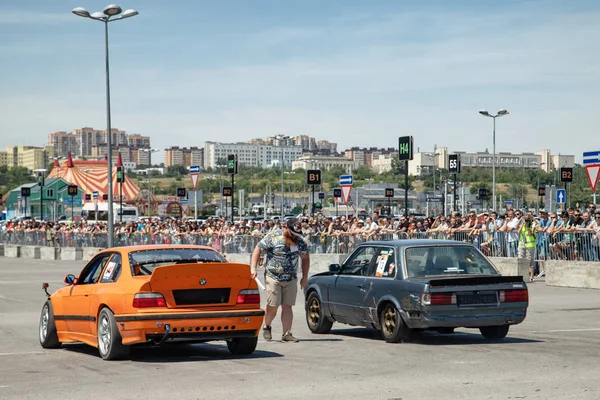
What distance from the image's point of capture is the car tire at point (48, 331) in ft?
43.6

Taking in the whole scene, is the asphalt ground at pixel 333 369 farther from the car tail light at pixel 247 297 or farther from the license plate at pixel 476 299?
the car tail light at pixel 247 297

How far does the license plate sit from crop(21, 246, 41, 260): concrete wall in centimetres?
4536

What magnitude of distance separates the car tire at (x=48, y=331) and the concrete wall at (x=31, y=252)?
43.1 m

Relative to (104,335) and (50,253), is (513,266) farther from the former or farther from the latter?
(50,253)

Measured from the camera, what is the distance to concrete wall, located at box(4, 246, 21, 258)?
2313 inches

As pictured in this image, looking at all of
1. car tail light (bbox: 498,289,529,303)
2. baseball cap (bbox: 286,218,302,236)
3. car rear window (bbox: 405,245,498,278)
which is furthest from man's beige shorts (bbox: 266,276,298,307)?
car tail light (bbox: 498,289,529,303)

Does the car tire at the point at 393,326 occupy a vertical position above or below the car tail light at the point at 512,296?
below

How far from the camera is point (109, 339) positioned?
38.2 feet

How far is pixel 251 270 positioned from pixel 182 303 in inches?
51.6

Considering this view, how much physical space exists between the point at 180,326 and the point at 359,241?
2150cm

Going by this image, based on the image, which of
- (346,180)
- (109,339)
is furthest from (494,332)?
(346,180)

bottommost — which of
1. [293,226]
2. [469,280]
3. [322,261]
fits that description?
[322,261]

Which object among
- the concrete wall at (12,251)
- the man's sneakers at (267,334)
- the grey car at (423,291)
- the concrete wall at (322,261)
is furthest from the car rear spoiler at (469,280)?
the concrete wall at (12,251)

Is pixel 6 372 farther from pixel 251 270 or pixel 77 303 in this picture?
pixel 251 270
